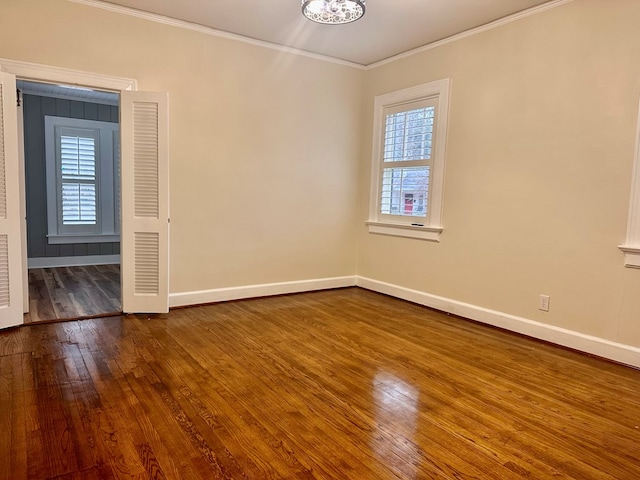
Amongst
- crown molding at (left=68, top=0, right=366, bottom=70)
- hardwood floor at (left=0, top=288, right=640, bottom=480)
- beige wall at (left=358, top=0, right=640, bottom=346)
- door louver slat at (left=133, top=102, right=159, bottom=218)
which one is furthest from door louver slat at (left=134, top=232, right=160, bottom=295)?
beige wall at (left=358, top=0, right=640, bottom=346)

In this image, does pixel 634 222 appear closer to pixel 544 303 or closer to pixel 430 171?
pixel 544 303

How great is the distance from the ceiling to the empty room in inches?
1.2

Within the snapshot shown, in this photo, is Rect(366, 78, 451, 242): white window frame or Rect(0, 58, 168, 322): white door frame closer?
Rect(0, 58, 168, 322): white door frame

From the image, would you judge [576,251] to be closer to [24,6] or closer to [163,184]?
[163,184]

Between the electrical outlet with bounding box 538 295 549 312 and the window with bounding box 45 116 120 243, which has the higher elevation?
the window with bounding box 45 116 120 243

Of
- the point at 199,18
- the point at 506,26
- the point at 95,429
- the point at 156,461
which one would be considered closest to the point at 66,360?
the point at 95,429

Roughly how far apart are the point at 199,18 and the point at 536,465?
4143 millimetres

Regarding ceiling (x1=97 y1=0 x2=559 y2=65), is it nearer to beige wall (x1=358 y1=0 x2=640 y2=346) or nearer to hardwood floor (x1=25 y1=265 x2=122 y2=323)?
beige wall (x1=358 y1=0 x2=640 y2=346)

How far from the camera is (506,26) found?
3.62 metres

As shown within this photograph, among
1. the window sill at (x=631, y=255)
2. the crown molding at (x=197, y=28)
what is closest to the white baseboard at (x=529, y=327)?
the window sill at (x=631, y=255)

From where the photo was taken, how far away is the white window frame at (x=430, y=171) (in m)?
4.20

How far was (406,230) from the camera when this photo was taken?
4613mm

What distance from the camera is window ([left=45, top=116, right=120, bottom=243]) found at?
20.4 feet

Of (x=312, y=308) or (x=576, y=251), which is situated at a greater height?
(x=576, y=251)
